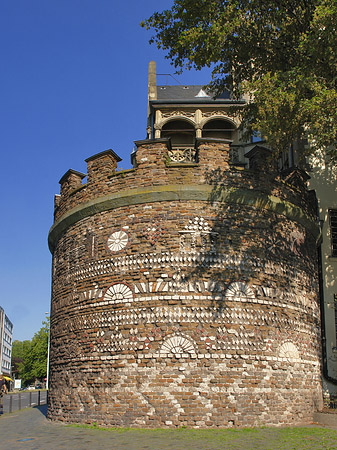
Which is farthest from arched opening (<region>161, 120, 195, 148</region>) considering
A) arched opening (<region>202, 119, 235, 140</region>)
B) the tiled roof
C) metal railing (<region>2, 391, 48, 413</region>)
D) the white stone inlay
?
the white stone inlay

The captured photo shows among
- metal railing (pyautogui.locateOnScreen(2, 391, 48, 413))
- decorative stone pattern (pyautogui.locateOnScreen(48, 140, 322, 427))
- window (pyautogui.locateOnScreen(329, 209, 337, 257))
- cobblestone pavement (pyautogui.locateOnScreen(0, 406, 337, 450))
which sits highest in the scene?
window (pyautogui.locateOnScreen(329, 209, 337, 257))

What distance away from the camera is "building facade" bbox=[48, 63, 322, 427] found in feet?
37.2

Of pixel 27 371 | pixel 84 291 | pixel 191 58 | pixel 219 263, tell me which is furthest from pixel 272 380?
pixel 27 371

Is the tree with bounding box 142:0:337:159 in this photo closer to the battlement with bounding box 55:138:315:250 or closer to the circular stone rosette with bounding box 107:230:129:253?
the battlement with bounding box 55:138:315:250

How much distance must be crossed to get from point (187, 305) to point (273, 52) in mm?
7832

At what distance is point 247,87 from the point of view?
42.0 feet

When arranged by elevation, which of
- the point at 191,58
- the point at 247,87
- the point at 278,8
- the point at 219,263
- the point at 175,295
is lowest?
the point at 175,295

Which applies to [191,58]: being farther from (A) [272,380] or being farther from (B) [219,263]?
(A) [272,380]

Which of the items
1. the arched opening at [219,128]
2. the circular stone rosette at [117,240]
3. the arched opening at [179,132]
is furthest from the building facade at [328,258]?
the arched opening at [179,132]

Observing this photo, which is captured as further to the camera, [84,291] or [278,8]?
[278,8]

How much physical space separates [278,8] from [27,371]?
7570 centimetres

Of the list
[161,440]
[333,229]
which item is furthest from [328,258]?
[161,440]

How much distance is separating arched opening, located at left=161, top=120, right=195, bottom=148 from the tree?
967 centimetres

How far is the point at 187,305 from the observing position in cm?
1170
